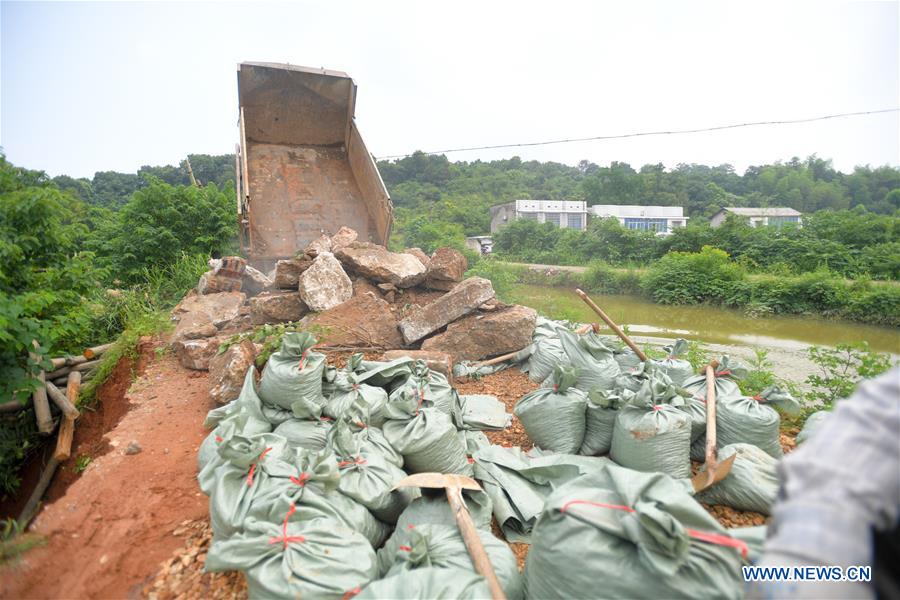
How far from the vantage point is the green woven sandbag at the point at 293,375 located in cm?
265

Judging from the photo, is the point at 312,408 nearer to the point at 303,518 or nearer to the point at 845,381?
the point at 303,518

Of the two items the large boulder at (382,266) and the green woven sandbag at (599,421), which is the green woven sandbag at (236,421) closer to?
→ the green woven sandbag at (599,421)

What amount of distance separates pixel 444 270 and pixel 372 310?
44.4 inches

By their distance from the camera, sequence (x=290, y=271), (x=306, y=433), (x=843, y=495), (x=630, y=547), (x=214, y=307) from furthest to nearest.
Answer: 1. (x=214, y=307)
2. (x=290, y=271)
3. (x=306, y=433)
4. (x=630, y=547)
5. (x=843, y=495)

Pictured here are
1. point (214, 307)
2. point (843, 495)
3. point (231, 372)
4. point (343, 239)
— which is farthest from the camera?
point (343, 239)

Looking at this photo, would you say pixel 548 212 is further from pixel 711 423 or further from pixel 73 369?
pixel 711 423

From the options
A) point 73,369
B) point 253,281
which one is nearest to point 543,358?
point 253,281

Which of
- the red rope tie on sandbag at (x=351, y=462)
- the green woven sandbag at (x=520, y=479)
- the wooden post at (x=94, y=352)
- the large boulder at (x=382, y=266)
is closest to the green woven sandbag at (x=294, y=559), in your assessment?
the red rope tie on sandbag at (x=351, y=462)

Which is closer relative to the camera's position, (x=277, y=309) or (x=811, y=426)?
(x=811, y=426)

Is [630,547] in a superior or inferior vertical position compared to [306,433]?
superior

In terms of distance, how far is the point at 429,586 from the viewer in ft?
4.59

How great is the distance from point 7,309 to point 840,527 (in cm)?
344

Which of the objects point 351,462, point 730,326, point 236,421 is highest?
point 236,421

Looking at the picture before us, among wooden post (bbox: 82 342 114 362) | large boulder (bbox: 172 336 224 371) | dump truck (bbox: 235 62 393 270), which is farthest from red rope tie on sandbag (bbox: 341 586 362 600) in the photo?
dump truck (bbox: 235 62 393 270)
